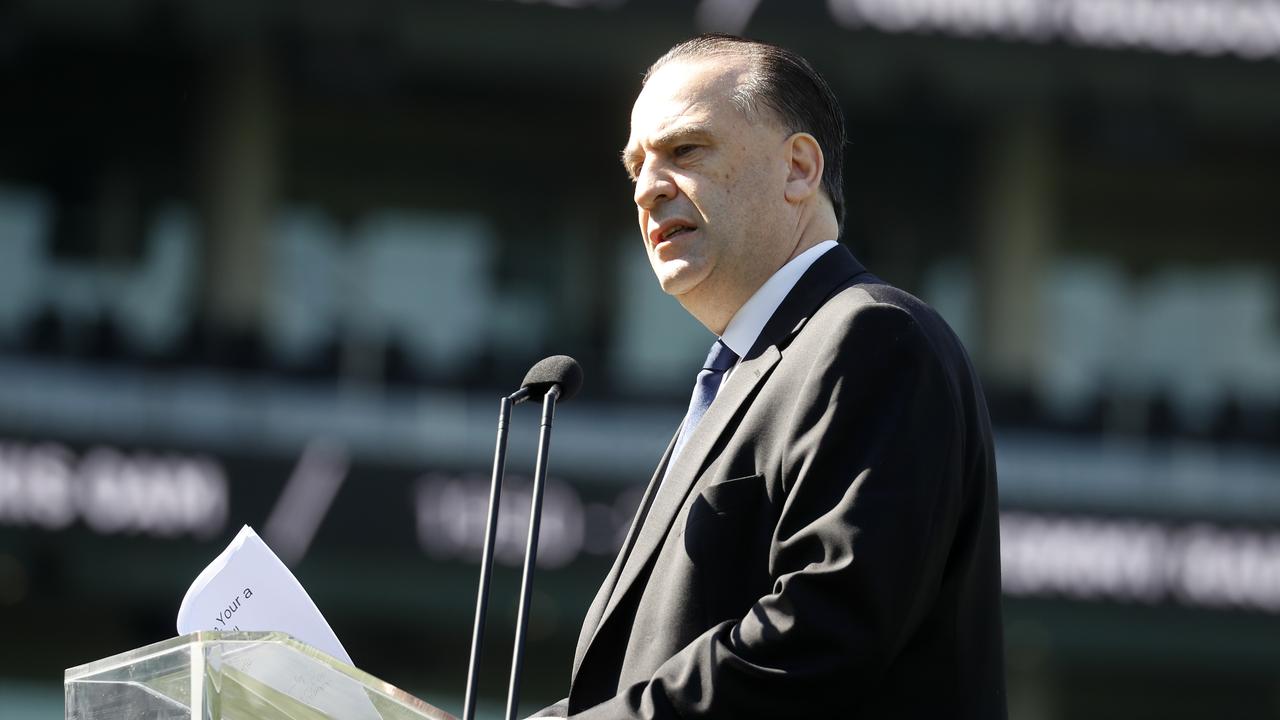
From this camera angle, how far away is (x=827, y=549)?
220 centimetres

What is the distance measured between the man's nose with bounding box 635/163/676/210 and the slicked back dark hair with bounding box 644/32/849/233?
0.47 ft

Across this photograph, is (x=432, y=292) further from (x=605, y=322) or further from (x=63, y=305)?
(x=63, y=305)

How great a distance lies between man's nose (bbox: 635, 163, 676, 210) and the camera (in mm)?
2721

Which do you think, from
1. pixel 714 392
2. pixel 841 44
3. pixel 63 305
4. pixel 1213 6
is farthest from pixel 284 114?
pixel 714 392

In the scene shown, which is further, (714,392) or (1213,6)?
(1213,6)

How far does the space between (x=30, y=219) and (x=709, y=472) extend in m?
13.4

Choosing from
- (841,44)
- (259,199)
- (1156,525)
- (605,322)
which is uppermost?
(841,44)

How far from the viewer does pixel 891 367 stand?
2295mm

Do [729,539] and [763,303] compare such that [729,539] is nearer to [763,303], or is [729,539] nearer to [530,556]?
[530,556]

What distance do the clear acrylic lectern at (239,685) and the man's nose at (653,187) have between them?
80 centimetres

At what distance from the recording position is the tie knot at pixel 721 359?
8.95 ft

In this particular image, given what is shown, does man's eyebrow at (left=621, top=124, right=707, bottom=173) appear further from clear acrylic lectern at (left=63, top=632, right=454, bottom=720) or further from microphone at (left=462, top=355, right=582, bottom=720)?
clear acrylic lectern at (left=63, top=632, right=454, bottom=720)

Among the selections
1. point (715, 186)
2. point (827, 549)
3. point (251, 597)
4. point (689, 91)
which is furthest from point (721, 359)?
point (251, 597)

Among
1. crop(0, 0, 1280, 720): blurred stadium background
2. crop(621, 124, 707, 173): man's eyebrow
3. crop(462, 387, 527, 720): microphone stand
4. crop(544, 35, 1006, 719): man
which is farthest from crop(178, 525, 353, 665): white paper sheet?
crop(0, 0, 1280, 720): blurred stadium background
